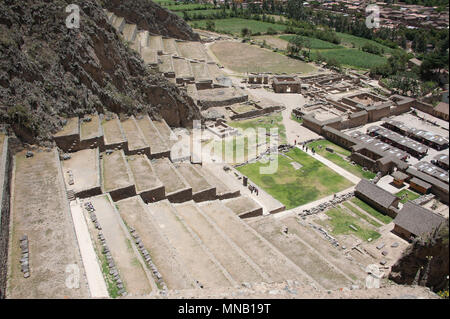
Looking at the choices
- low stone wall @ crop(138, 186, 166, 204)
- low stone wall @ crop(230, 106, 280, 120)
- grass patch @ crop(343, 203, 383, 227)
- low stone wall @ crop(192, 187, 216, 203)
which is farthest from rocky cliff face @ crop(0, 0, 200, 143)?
grass patch @ crop(343, 203, 383, 227)

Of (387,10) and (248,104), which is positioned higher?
(387,10)

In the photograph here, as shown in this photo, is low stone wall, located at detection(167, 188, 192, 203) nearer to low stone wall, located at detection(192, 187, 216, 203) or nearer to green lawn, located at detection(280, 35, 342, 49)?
low stone wall, located at detection(192, 187, 216, 203)

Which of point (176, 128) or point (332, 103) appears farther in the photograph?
point (332, 103)

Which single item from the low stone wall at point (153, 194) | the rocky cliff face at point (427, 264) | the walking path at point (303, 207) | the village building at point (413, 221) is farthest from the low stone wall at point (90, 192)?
the village building at point (413, 221)

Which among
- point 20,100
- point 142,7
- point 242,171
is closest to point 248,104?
point 242,171

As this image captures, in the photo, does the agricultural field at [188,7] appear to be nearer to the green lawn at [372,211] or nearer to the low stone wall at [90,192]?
the green lawn at [372,211]

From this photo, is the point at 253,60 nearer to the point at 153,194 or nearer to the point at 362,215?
the point at 362,215

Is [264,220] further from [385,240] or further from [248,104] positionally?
[248,104]
